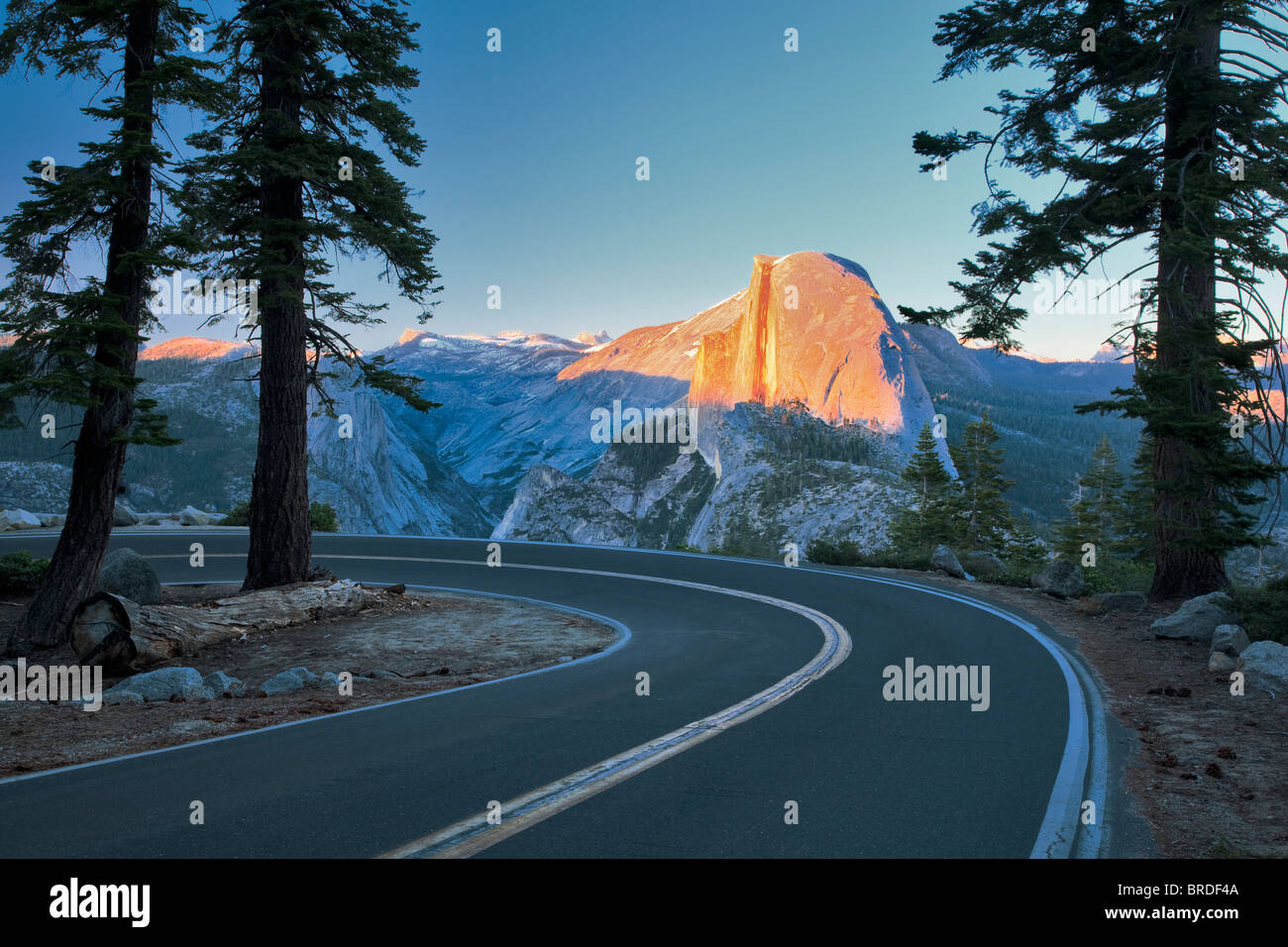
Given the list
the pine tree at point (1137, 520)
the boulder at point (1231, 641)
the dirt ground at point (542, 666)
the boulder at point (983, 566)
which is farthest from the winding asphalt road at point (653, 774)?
the pine tree at point (1137, 520)

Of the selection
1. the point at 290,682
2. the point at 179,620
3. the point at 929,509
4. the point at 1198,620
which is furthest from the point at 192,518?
the point at 929,509

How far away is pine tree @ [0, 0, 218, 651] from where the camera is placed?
11797 mm

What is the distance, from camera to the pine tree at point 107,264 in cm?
1180

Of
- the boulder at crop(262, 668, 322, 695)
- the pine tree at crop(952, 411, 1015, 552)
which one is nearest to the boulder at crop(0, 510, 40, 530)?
the boulder at crop(262, 668, 322, 695)

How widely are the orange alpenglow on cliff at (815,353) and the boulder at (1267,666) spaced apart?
412 ft

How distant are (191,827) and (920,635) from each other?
992cm

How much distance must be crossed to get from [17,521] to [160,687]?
27.0 meters

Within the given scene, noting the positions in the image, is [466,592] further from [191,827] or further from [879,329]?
[879,329]

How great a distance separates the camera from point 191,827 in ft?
14.8

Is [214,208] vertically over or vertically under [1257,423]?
over

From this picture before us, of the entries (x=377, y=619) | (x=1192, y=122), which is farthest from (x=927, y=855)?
(x=1192, y=122)

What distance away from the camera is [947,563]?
21.0m

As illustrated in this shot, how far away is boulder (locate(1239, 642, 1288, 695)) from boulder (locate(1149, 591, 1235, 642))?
7.66 feet

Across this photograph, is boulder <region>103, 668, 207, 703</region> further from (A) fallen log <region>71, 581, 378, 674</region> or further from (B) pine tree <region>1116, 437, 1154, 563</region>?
(B) pine tree <region>1116, 437, 1154, 563</region>
